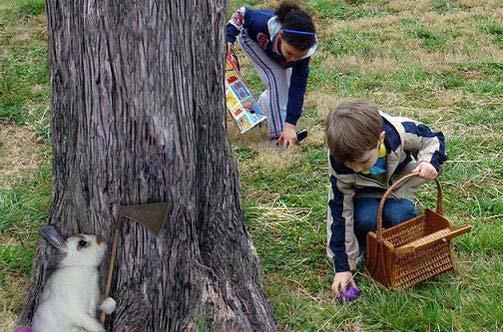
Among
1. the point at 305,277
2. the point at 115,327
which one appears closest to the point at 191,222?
the point at 115,327

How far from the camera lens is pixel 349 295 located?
10.5 ft

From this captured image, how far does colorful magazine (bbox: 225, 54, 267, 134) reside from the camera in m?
5.24

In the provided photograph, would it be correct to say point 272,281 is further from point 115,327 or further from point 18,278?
point 18,278

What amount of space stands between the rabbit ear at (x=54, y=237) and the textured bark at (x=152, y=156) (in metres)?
0.05

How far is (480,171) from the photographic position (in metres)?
4.34

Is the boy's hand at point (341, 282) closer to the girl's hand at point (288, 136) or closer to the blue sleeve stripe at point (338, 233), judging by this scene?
the blue sleeve stripe at point (338, 233)

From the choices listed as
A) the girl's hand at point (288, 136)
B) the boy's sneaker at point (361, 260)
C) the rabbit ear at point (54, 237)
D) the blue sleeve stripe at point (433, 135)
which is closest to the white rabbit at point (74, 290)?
the rabbit ear at point (54, 237)

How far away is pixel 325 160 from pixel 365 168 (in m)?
1.57

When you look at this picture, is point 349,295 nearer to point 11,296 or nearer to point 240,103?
point 11,296

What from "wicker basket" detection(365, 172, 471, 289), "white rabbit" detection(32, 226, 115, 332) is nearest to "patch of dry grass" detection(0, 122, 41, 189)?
"white rabbit" detection(32, 226, 115, 332)

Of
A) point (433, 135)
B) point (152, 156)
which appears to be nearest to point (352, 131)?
point (433, 135)

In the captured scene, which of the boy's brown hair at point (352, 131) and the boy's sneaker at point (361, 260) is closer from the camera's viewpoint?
the boy's brown hair at point (352, 131)

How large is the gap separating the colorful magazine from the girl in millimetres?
111

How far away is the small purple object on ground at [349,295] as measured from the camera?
3.18m
